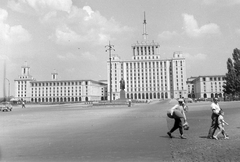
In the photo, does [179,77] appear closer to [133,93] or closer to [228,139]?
[133,93]

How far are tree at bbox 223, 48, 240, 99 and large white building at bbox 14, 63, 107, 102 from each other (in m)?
94.2

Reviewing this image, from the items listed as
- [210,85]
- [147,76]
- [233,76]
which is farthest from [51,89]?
[233,76]

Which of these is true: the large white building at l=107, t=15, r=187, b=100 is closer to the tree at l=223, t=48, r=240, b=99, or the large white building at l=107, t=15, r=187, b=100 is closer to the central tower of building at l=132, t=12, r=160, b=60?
the central tower of building at l=132, t=12, r=160, b=60

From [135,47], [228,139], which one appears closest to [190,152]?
[228,139]

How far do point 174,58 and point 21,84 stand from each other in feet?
316

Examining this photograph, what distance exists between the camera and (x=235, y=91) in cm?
5378

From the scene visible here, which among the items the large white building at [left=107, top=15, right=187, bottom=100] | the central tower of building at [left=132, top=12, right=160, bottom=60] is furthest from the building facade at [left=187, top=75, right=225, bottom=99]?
the central tower of building at [left=132, top=12, right=160, bottom=60]

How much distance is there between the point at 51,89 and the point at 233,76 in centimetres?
11255

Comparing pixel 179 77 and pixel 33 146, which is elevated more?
pixel 179 77

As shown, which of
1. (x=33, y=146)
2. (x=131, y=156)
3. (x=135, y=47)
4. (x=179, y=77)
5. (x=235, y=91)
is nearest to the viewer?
(x=131, y=156)

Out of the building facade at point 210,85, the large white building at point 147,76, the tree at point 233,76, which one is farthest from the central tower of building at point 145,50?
the tree at point 233,76

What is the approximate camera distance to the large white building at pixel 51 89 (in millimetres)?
139500

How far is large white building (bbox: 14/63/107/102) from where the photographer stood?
5492 inches

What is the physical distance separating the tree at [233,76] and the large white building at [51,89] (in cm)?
9421
